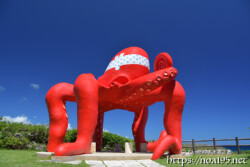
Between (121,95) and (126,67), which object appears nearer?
(121,95)

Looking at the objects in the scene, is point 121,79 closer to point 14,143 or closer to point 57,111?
point 57,111

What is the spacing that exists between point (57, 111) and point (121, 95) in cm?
280

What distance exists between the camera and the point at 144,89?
24.7 ft

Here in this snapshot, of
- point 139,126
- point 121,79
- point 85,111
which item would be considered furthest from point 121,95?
point 139,126

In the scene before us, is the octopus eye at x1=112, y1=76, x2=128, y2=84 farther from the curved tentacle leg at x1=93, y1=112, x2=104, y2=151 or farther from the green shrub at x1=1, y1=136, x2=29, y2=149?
the green shrub at x1=1, y1=136, x2=29, y2=149

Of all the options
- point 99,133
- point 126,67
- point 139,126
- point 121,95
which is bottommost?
point 99,133

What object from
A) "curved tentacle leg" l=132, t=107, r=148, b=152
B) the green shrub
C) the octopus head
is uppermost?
the octopus head

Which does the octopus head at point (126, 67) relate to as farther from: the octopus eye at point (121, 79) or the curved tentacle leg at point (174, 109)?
the curved tentacle leg at point (174, 109)

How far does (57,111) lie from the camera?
821cm

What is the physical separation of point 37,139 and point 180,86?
457 inches

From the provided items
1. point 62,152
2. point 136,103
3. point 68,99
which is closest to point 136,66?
point 136,103

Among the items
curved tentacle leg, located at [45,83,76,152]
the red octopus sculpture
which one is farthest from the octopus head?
curved tentacle leg, located at [45,83,76,152]

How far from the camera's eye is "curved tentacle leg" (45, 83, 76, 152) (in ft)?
26.4

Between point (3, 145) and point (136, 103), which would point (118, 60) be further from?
point (3, 145)
